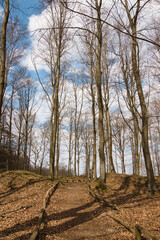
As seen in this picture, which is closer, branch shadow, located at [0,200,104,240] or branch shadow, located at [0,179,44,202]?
branch shadow, located at [0,200,104,240]

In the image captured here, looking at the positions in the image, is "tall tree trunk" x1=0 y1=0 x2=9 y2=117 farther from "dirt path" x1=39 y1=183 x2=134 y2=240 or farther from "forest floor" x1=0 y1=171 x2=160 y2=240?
"dirt path" x1=39 y1=183 x2=134 y2=240

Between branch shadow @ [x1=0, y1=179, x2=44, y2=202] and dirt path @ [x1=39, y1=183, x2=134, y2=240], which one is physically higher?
branch shadow @ [x1=0, y1=179, x2=44, y2=202]

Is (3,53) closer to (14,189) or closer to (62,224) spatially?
(62,224)

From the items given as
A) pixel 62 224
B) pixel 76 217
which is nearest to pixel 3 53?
pixel 62 224

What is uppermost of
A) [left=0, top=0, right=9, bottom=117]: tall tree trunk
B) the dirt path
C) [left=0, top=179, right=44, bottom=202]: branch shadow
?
[left=0, top=0, right=9, bottom=117]: tall tree trunk

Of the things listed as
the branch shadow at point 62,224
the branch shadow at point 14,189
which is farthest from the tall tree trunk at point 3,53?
the branch shadow at point 14,189

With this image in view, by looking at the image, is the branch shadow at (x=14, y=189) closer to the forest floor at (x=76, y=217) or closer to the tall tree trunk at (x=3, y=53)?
the forest floor at (x=76, y=217)

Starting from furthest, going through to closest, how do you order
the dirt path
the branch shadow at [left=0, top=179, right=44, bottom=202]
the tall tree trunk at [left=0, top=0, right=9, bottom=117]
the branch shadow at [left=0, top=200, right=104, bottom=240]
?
the branch shadow at [left=0, top=179, right=44, bottom=202]
the tall tree trunk at [left=0, top=0, right=9, bottom=117]
the branch shadow at [left=0, top=200, right=104, bottom=240]
the dirt path

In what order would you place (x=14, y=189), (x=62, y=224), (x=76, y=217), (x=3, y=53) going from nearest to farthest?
(x=62, y=224) → (x=76, y=217) → (x=3, y=53) → (x=14, y=189)

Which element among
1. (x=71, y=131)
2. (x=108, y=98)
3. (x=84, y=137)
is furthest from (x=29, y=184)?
(x=84, y=137)

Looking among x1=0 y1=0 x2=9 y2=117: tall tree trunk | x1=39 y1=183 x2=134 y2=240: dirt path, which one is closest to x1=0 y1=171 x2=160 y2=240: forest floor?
x1=39 y1=183 x2=134 y2=240: dirt path

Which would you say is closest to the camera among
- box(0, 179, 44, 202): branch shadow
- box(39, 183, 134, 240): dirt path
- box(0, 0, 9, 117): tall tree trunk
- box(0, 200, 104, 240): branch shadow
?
box(39, 183, 134, 240): dirt path

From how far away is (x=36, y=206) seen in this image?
7.11 metres

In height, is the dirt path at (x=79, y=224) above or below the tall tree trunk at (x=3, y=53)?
below
